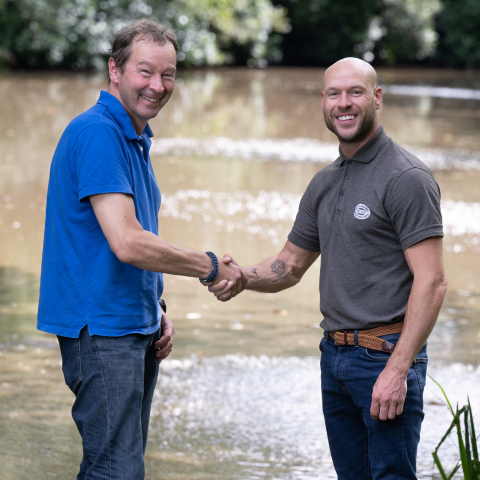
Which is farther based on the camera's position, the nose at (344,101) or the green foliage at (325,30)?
the green foliage at (325,30)

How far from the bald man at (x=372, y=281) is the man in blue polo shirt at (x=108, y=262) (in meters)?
0.68

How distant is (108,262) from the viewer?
2717mm

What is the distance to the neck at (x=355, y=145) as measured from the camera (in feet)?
9.98

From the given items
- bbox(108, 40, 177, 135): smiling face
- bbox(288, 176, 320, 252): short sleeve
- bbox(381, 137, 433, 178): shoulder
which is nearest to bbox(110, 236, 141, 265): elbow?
bbox(108, 40, 177, 135): smiling face

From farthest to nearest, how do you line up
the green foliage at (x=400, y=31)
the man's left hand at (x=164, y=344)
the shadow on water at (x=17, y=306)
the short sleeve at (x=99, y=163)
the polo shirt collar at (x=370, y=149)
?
the green foliage at (x=400, y=31) → the shadow on water at (x=17, y=306) → the man's left hand at (x=164, y=344) → the polo shirt collar at (x=370, y=149) → the short sleeve at (x=99, y=163)

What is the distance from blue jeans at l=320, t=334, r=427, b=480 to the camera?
110 inches

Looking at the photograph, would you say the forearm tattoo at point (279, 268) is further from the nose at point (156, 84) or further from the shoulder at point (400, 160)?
the nose at point (156, 84)

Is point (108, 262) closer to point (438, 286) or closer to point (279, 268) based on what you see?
point (279, 268)

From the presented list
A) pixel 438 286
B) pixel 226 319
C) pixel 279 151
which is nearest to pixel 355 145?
pixel 438 286

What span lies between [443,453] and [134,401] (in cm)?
219

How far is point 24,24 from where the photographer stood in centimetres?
2330

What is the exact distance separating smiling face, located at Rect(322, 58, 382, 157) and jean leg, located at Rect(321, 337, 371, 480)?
842mm

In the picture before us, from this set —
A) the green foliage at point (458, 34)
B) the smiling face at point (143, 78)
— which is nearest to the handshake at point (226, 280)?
the smiling face at point (143, 78)

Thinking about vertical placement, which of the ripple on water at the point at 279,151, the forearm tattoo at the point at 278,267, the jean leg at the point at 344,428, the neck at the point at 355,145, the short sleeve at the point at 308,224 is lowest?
the jean leg at the point at 344,428
